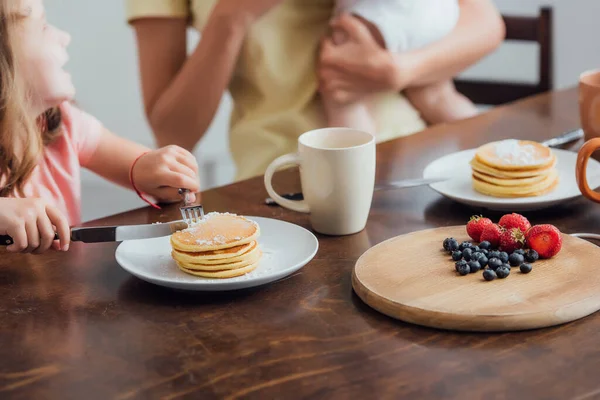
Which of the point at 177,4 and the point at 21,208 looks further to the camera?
the point at 177,4

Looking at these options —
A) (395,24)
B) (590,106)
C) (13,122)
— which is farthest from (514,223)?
(395,24)

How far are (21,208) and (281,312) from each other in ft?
1.13

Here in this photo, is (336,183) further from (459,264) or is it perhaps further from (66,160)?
(66,160)

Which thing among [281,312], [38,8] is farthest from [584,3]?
[281,312]

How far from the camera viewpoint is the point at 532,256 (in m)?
0.96

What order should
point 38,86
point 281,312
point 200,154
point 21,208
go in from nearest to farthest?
1. point 281,312
2. point 21,208
3. point 38,86
4. point 200,154

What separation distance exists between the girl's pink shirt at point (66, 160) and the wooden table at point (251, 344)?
322 millimetres

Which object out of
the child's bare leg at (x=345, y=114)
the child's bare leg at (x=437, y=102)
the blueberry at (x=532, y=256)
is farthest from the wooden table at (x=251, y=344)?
the child's bare leg at (x=437, y=102)

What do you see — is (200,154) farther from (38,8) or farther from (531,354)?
(531,354)

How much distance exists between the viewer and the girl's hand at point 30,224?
1012mm

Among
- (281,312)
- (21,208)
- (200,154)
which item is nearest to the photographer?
(281,312)

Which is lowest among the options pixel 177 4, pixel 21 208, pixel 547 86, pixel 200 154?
pixel 200 154

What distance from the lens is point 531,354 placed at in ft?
2.63

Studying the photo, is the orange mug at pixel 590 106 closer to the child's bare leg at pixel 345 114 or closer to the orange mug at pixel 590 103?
the orange mug at pixel 590 103
